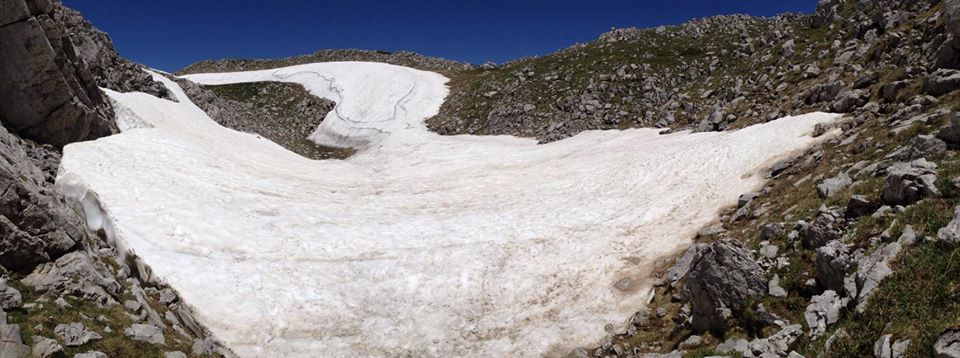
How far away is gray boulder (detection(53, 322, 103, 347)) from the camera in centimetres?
1033

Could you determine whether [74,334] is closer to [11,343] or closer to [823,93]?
[11,343]

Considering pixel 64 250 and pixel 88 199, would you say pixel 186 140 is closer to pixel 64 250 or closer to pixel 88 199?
pixel 88 199

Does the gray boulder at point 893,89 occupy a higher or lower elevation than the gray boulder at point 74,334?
higher

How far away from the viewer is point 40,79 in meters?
25.6

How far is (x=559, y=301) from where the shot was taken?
1958cm

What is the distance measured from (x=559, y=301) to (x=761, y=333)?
7557mm

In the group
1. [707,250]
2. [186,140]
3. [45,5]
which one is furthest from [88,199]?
[707,250]

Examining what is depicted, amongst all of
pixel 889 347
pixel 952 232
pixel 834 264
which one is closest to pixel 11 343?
pixel 889 347

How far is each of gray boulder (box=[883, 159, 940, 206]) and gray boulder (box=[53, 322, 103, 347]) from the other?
18446 millimetres

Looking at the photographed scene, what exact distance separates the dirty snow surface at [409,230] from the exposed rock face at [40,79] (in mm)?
1480

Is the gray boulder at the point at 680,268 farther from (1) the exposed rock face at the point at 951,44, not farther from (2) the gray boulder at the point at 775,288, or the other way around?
(1) the exposed rock face at the point at 951,44

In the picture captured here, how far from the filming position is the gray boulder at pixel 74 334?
33.9ft

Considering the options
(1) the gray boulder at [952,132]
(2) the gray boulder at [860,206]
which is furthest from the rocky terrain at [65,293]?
(1) the gray boulder at [952,132]

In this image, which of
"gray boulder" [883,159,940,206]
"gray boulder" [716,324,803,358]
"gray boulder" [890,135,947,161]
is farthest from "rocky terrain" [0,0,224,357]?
"gray boulder" [890,135,947,161]
